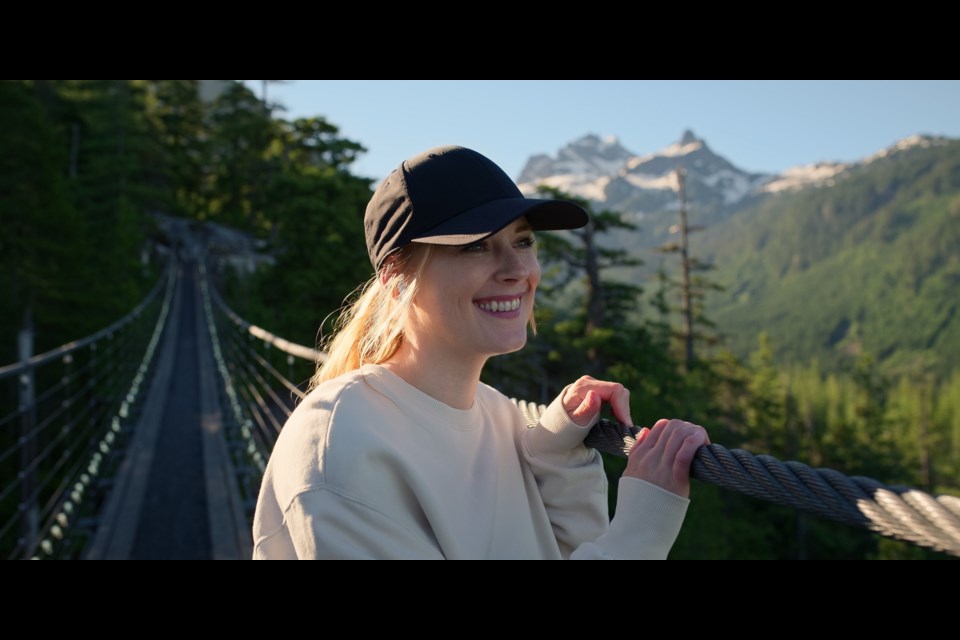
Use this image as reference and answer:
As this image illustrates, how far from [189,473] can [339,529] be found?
17.7 ft

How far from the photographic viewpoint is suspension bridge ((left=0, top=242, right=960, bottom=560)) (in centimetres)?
92

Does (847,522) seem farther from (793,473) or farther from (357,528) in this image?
(357,528)

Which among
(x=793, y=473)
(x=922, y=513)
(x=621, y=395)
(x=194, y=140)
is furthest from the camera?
(x=194, y=140)

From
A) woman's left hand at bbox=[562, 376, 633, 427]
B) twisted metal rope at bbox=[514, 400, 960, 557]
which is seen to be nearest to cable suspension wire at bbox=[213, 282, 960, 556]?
twisted metal rope at bbox=[514, 400, 960, 557]

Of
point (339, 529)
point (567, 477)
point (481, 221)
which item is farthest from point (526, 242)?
point (339, 529)

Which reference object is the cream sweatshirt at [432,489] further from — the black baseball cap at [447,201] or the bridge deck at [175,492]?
the bridge deck at [175,492]

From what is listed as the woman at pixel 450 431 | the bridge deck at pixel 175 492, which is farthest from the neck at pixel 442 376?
the bridge deck at pixel 175 492

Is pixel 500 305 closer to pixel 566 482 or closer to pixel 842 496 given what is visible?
pixel 566 482

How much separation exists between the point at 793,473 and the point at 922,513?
0.52 feet

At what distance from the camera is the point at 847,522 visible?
935 millimetres

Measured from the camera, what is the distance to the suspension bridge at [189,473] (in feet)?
3.02

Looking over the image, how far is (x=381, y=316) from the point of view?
4.71 ft
